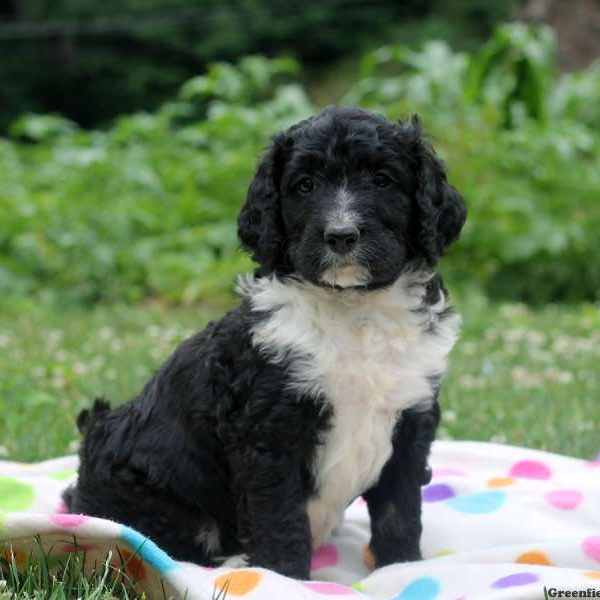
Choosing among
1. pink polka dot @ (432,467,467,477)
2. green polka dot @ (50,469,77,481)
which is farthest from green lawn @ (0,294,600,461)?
pink polka dot @ (432,467,467,477)

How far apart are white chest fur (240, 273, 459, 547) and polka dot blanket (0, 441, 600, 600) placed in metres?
0.38

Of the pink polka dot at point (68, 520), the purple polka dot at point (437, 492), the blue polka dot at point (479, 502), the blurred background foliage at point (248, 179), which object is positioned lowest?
the pink polka dot at point (68, 520)

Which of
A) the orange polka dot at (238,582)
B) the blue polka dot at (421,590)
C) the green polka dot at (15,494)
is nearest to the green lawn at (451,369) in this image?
the green polka dot at (15,494)

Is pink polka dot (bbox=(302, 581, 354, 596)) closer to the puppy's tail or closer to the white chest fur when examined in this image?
the white chest fur

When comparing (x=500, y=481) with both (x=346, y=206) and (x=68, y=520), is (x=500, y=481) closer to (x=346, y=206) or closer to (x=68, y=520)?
(x=346, y=206)

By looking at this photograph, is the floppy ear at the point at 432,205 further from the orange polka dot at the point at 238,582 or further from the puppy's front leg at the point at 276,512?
the orange polka dot at the point at 238,582

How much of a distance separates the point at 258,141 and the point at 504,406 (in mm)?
5265

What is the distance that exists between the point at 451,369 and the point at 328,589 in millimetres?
3550

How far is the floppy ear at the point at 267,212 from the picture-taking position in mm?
3471

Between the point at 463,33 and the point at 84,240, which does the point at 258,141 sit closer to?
the point at 84,240

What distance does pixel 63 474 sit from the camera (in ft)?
15.1

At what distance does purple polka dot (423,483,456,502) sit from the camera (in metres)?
4.39

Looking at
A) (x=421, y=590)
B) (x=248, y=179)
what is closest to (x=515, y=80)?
(x=248, y=179)

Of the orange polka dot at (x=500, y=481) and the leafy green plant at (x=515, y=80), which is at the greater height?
the leafy green plant at (x=515, y=80)
